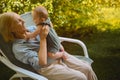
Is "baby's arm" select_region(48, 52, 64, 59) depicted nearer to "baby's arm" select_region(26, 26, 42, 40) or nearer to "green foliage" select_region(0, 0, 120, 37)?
"baby's arm" select_region(26, 26, 42, 40)

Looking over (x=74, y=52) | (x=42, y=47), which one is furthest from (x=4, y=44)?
(x=74, y=52)

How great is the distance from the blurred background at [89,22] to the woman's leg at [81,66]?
1.90 m

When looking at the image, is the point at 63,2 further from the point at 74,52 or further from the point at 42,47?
the point at 42,47

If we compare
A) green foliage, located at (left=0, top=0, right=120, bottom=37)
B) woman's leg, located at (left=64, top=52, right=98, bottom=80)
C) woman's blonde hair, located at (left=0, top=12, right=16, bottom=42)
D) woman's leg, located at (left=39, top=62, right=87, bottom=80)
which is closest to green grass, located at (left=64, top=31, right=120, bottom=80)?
green foliage, located at (left=0, top=0, right=120, bottom=37)

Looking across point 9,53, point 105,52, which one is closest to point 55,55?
point 9,53

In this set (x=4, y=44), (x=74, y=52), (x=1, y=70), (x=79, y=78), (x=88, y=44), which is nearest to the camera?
(x=79, y=78)

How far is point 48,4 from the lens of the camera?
6.95 m

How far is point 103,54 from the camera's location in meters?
6.47

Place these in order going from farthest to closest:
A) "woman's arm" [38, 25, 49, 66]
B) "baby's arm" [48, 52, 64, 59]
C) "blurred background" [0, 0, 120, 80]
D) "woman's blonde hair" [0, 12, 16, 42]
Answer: "blurred background" [0, 0, 120, 80]
"baby's arm" [48, 52, 64, 59]
"woman's blonde hair" [0, 12, 16, 42]
"woman's arm" [38, 25, 49, 66]

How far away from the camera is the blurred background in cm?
666

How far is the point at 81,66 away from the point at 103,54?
256 cm

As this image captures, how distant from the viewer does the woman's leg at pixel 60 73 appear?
3660mm

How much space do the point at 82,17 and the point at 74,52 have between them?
1.21 meters

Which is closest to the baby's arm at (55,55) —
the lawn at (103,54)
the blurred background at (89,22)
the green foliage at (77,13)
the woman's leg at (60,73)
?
the woman's leg at (60,73)
